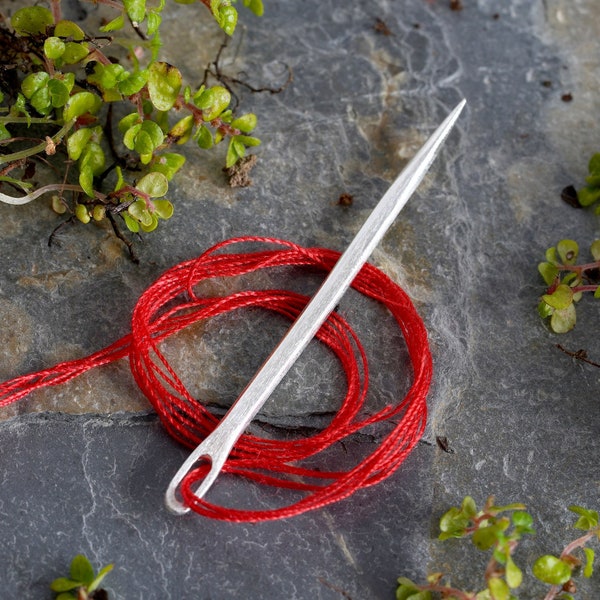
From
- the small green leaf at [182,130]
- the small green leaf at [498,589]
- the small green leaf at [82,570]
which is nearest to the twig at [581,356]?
the small green leaf at [498,589]

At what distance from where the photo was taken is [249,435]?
1547 millimetres

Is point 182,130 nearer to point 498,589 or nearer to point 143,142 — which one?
point 143,142

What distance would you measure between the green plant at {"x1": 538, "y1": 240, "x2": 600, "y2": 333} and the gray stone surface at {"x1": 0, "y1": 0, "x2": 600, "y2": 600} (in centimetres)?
3

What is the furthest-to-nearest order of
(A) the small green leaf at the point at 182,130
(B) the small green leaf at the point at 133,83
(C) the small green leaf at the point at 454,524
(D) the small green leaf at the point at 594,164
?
(D) the small green leaf at the point at 594,164
(A) the small green leaf at the point at 182,130
(B) the small green leaf at the point at 133,83
(C) the small green leaf at the point at 454,524

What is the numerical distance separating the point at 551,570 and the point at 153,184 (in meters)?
0.90

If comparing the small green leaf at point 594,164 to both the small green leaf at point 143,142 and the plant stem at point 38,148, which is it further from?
the plant stem at point 38,148

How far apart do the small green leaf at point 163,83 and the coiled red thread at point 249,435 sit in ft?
0.90

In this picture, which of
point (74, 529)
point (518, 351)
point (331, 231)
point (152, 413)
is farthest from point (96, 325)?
point (518, 351)

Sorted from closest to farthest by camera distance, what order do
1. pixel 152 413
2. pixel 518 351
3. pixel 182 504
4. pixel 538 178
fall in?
pixel 182 504 < pixel 152 413 < pixel 518 351 < pixel 538 178

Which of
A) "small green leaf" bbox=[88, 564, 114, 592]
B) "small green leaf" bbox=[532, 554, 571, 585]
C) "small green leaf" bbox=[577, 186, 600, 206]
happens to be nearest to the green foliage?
"small green leaf" bbox=[577, 186, 600, 206]

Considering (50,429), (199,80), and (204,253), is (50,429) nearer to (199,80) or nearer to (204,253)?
(204,253)

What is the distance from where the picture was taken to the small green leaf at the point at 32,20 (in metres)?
1.63

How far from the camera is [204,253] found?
1.66 meters

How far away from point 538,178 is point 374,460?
0.77 m
